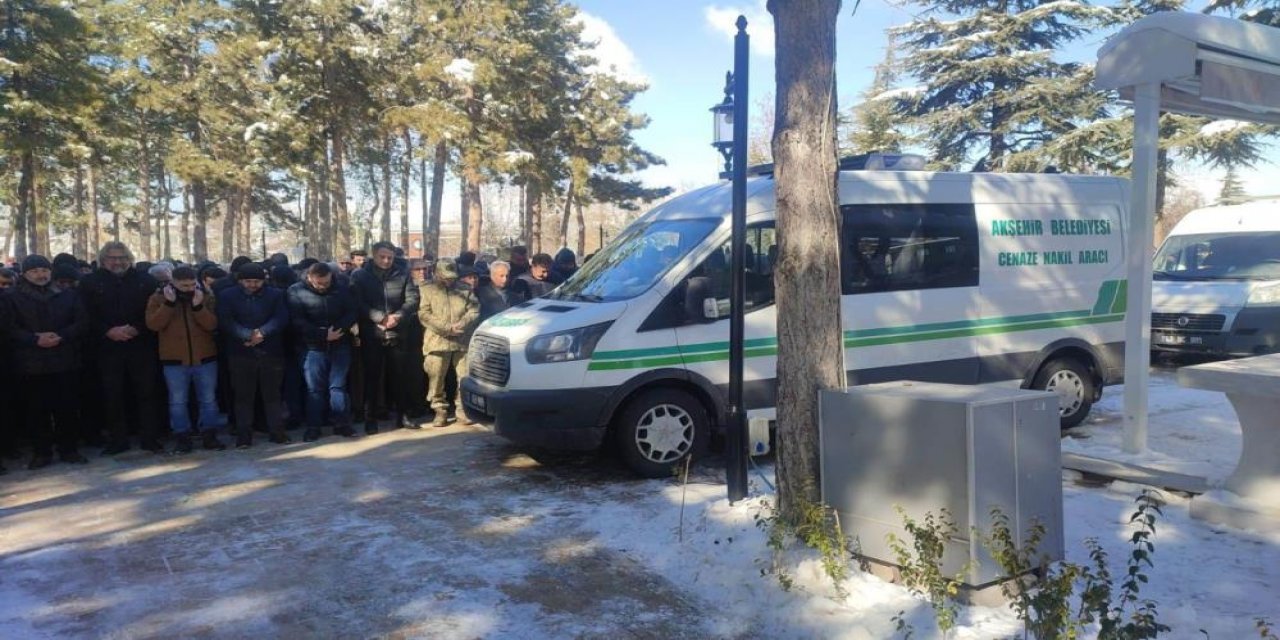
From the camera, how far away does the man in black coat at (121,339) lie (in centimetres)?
764

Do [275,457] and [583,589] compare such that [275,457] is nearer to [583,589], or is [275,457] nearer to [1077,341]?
[583,589]

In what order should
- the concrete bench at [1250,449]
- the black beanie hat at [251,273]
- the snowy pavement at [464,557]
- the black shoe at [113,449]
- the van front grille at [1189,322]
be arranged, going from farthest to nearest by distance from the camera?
the van front grille at [1189,322] < the black beanie hat at [251,273] < the black shoe at [113,449] < the concrete bench at [1250,449] < the snowy pavement at [464,557]

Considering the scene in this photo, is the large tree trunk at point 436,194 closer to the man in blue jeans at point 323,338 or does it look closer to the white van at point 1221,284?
the man in blue jeans at point 323,338

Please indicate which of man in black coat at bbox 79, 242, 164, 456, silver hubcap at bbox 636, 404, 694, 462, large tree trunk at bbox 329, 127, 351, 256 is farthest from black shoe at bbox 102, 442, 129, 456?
large tree trunk at bbox 329, 127, 351, 256

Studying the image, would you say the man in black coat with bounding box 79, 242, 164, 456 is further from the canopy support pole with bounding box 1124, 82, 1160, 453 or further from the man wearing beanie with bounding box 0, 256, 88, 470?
the canopy support pole with bounding box 1124, 82, 1160, 453

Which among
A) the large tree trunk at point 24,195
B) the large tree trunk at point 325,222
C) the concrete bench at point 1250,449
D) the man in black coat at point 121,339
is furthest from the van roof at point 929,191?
the large tree trunk at point 325,222

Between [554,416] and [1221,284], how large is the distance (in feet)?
34.8

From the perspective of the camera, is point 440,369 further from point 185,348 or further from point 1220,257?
point 1220,257

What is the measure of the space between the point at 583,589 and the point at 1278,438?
14.6ft

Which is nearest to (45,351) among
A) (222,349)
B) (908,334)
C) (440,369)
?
(222,349)

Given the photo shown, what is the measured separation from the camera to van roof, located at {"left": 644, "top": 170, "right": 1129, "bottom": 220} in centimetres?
712

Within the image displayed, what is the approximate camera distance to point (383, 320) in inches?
347

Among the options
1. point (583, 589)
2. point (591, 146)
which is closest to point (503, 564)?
point (583, 589)

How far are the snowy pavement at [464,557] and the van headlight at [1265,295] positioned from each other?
219 inches
